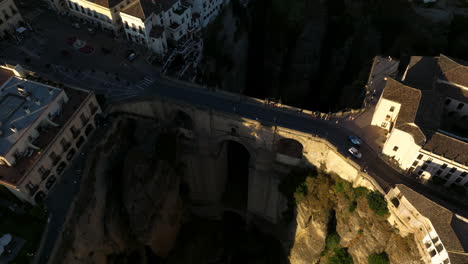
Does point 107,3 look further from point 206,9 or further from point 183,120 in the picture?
point 183,120

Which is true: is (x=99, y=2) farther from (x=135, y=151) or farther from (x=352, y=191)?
(x=352, y=191)

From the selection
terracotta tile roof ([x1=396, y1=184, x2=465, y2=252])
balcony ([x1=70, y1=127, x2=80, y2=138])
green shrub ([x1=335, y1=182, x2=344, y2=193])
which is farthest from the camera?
green shrub ([x1=335, y1=182, x2=344, y2=193])

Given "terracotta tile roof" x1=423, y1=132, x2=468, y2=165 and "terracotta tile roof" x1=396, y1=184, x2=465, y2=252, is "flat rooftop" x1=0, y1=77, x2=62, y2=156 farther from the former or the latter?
"terracotta tile roof" x1=423, y1=132, x2=468, y2=165

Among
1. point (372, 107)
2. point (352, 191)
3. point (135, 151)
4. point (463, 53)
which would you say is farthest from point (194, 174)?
point (463, 53)

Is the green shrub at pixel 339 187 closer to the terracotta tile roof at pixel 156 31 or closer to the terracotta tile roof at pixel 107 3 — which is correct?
the terracotta tile roof at pixel 156 31

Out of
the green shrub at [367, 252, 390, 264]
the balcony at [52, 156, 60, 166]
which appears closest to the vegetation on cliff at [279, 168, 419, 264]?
the green shrub at [367, 252, 390, 264]
